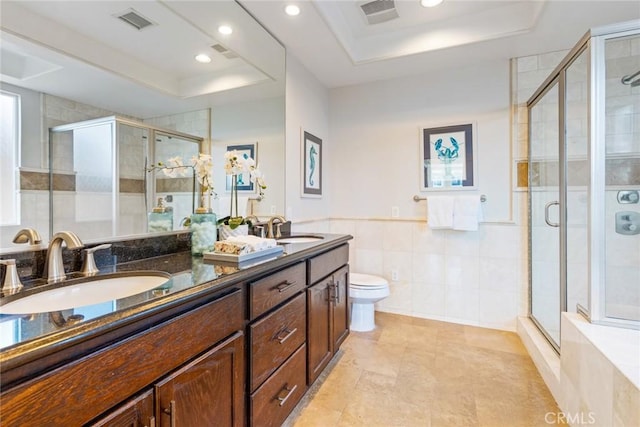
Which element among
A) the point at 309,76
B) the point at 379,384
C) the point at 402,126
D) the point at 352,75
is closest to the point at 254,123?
the point at 309,76

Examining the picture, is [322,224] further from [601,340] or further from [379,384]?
[601,340]

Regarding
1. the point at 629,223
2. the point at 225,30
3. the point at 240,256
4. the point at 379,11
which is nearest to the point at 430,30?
the point at 379,11

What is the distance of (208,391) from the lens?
0.96 meters

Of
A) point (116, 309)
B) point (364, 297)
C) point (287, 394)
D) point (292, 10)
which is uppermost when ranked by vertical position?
point (292, 10)

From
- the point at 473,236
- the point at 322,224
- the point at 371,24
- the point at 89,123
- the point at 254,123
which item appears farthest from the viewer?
the point at 322,224

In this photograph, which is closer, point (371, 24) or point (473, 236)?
point (371, 24)

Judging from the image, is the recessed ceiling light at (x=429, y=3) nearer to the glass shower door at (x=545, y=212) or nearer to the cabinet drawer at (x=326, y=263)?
the glass shower door at (x=545, y=212)

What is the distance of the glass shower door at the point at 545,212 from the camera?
6.85 ft

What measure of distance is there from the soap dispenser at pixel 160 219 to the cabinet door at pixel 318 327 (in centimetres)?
81

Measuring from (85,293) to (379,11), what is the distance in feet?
8.14

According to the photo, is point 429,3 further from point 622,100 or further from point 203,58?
point 203,58

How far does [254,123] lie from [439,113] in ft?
5.60

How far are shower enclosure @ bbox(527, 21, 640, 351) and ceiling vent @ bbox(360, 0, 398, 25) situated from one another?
1185 millimetres

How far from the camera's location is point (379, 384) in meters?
1.84
